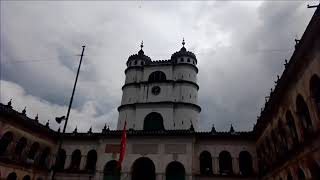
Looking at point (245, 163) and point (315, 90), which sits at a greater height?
point (315, 90)

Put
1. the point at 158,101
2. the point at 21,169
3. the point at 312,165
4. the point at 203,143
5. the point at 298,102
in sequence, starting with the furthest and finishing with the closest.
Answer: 1. the point at 158,101
2. the point at 203,143
3. the point at 21,169
4. the point at 298,102
5. the point at 312,165

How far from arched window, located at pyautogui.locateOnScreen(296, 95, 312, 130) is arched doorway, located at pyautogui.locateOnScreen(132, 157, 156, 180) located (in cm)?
1789

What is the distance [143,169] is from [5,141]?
14484mm

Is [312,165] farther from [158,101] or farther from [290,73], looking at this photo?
[158,101]

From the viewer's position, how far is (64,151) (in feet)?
107

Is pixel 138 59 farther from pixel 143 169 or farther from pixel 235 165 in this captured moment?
pixel 235 165

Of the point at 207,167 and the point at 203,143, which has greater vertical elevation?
the point at 203,143

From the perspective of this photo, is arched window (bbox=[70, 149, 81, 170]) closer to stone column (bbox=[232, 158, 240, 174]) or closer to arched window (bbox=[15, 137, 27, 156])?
arched window (bbox=[15, 137, 27, 156])

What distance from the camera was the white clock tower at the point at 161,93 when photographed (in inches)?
1342

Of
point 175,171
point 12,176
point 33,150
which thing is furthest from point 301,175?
point 33,150

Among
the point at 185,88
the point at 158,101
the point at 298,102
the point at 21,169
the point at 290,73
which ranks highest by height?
the point at 185,88

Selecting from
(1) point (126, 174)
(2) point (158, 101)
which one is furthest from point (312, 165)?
(2) point (158, 101)

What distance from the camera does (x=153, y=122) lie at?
34.0m

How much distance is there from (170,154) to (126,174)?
523 cm
